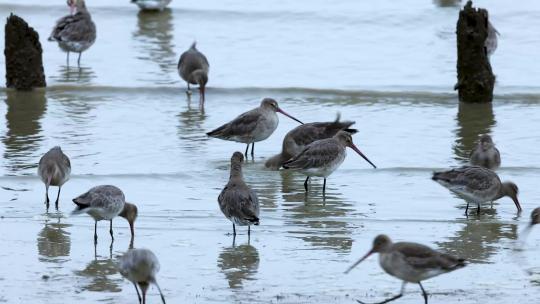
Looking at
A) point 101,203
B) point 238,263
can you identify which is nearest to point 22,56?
point 101,203

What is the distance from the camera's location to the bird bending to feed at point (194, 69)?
64.3ft

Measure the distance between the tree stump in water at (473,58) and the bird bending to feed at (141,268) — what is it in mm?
10350

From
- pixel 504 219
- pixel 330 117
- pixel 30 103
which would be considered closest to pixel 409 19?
pixel 330 117

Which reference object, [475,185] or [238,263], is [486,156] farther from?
[238,263]

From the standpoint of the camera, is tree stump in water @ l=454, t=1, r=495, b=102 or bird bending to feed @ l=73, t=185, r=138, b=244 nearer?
bird bending to feed @ l=73, t=185, r=138, b=244

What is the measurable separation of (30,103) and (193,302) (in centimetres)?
1033

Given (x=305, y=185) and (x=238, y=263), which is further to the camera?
(x=305, y=185)

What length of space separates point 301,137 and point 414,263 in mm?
6059

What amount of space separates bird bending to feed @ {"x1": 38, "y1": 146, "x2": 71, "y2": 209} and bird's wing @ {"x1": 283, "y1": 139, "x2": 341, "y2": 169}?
2455 mm

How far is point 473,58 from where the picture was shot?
1859 centimetres

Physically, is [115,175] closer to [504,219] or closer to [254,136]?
[254,136]

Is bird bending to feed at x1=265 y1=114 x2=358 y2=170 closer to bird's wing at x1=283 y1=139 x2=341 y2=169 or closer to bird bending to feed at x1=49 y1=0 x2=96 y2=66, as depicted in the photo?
bird's wing at x1=283 y1=139 x2=341 y2=169

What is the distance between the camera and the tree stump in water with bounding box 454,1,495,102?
18484 mm

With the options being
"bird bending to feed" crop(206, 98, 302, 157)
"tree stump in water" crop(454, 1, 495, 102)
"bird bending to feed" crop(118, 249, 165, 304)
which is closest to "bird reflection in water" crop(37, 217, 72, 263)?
"bird bending to feed" crop(118, 249, 165, 304)
